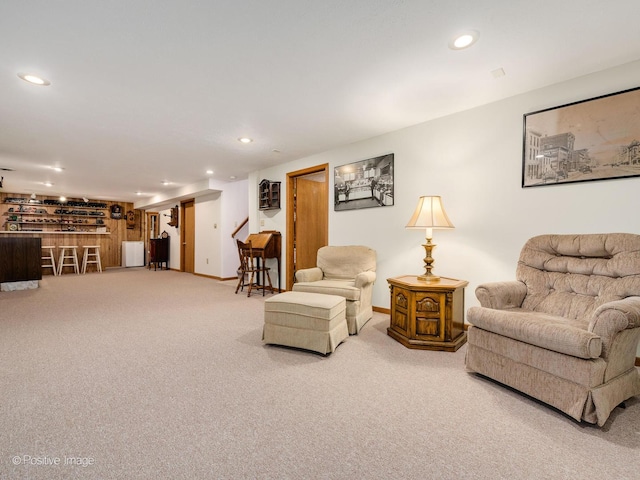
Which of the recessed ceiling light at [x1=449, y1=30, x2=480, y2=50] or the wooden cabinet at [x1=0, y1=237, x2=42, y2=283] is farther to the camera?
the wooden cabinet at [x1=0, y1=237, x2=42, y2=283]

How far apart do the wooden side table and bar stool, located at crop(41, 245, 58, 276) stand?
963cm

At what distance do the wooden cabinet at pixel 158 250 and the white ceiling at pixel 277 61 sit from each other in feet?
16.6

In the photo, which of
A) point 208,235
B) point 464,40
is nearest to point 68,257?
point 208,235

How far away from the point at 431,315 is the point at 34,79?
13.0 feet

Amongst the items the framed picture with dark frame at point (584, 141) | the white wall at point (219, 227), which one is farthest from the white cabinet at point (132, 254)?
the framed picture with dark frame at point (584, 141)

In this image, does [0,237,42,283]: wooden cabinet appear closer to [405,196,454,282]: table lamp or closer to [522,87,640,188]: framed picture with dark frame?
[405,196,454,282]: table lamp

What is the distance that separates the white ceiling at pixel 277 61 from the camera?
1.72 m

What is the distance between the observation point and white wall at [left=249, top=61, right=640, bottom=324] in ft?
7.73

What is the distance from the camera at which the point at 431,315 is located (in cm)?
260

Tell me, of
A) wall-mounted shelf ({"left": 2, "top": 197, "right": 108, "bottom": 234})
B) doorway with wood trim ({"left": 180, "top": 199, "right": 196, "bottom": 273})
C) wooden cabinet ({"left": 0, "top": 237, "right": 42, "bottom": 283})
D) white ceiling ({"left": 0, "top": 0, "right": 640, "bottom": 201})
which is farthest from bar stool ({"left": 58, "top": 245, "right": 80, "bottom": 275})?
white ceiling ({"left": 0, "top": 0, "right": 640, "bottom": 201})

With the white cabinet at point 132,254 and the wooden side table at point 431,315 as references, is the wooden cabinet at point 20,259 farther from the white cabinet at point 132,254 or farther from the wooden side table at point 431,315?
the wooden side table at point 431,315

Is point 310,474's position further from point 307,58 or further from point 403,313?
point 307,58

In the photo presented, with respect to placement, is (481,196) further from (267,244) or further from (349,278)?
(267,244)

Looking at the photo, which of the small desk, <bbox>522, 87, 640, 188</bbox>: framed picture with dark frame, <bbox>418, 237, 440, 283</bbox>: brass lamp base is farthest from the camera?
the small desk
